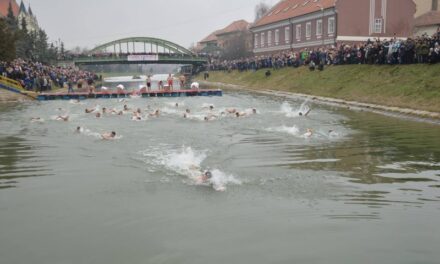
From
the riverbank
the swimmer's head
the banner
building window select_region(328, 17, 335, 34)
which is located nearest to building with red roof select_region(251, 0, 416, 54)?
building window select_region(328, 17, 335, 34)

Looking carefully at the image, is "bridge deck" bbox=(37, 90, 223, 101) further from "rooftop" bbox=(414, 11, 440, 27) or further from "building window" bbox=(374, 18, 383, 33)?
"rooftop" bbox=(414, 11, 440, 27)

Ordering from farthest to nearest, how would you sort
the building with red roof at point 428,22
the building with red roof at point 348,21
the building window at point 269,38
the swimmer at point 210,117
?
the building window at point 269,38
the building with red roof at point 428,22
the building with red roof at point 348,21
the swimmer at point 210,117

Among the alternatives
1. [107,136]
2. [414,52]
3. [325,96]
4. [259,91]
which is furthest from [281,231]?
[259,91]

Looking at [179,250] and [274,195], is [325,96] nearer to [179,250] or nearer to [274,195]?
[274,195]

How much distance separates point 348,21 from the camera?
192 ft

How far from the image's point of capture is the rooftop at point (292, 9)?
62.9m

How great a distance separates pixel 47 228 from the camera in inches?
Result: 381

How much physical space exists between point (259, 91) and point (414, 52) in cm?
2118

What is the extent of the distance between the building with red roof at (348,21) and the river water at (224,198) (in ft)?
132

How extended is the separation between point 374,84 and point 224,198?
24.0 m

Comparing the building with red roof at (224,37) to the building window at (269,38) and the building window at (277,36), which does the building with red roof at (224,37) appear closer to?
the building window at (269,38)

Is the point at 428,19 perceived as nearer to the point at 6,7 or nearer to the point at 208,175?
the point at 208,175

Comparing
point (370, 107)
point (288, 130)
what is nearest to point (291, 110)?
point (370, 107)

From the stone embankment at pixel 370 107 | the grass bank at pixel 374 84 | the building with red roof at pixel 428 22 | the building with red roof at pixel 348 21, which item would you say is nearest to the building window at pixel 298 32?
the building with red roof at pixel 348 21
